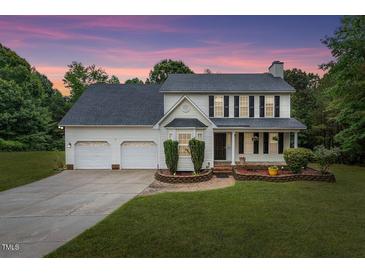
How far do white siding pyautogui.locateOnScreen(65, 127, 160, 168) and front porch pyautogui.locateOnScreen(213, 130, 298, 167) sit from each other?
192 inches

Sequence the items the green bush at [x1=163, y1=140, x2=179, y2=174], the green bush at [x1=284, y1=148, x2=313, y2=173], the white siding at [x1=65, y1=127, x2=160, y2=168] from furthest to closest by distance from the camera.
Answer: the white siding at [x1=65, y1=127, x2=160, y2=168] → the green bush at [x1=163, y1=140, x2=179, y2=174] → the green bush at [x1=284, y1=148, x2=313, y2=173]

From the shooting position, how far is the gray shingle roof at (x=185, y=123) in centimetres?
1369

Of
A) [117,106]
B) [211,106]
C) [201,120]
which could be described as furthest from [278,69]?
[117,106]

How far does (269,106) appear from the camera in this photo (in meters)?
16.2

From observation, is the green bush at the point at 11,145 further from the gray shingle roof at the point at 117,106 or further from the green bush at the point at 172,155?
the green bush at the point at 172,155

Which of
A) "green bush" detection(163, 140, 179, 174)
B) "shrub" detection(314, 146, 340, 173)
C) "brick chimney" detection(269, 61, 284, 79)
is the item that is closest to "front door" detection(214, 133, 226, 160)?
"green bush" detection(163, 140, 179, 174)

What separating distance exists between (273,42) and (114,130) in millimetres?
12052

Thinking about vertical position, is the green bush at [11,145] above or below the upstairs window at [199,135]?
below

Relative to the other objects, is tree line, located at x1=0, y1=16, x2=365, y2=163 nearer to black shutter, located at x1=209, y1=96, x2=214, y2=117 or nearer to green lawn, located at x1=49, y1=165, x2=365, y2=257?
black shutter, located at x1=209, y1=96, x2=214, y2=117

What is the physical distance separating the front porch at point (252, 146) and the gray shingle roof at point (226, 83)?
3.33m

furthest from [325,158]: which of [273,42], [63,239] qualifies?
[63,239]

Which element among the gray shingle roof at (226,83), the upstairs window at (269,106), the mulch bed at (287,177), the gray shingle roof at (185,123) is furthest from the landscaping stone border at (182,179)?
the upstairs window at (269,106)

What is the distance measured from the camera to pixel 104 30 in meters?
11.7

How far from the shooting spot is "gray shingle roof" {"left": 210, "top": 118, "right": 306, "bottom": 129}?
14.6 metres
